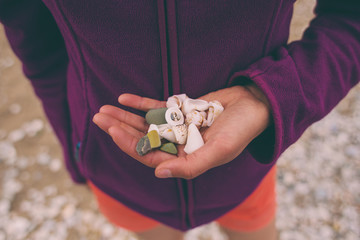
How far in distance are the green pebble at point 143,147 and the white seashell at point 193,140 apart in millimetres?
109

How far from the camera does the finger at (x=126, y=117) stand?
766 mm

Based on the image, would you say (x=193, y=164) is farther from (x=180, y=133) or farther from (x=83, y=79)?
(x=83, y=79)

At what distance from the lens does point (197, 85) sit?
793 millimetres

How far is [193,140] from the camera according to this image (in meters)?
0.80

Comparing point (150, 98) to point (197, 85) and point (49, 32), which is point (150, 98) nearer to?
point (197, 85)

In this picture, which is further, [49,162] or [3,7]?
[49,162]

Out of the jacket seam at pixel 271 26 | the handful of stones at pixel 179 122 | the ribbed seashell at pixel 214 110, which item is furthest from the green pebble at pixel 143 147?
the jacket seam at pixel 271 26

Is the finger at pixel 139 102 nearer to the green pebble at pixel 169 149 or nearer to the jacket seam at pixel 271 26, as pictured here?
the green pebble at pixel 169 149

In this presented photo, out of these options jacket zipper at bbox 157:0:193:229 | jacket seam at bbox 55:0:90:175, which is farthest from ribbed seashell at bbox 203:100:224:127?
jacket seam at bbox 55:0:90:175

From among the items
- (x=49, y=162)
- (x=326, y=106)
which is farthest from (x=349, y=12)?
(x=49, y=162)

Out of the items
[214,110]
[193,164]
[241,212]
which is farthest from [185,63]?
[241,212]

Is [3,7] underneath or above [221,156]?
above

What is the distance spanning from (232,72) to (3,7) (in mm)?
676

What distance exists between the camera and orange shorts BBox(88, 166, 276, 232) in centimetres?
111
